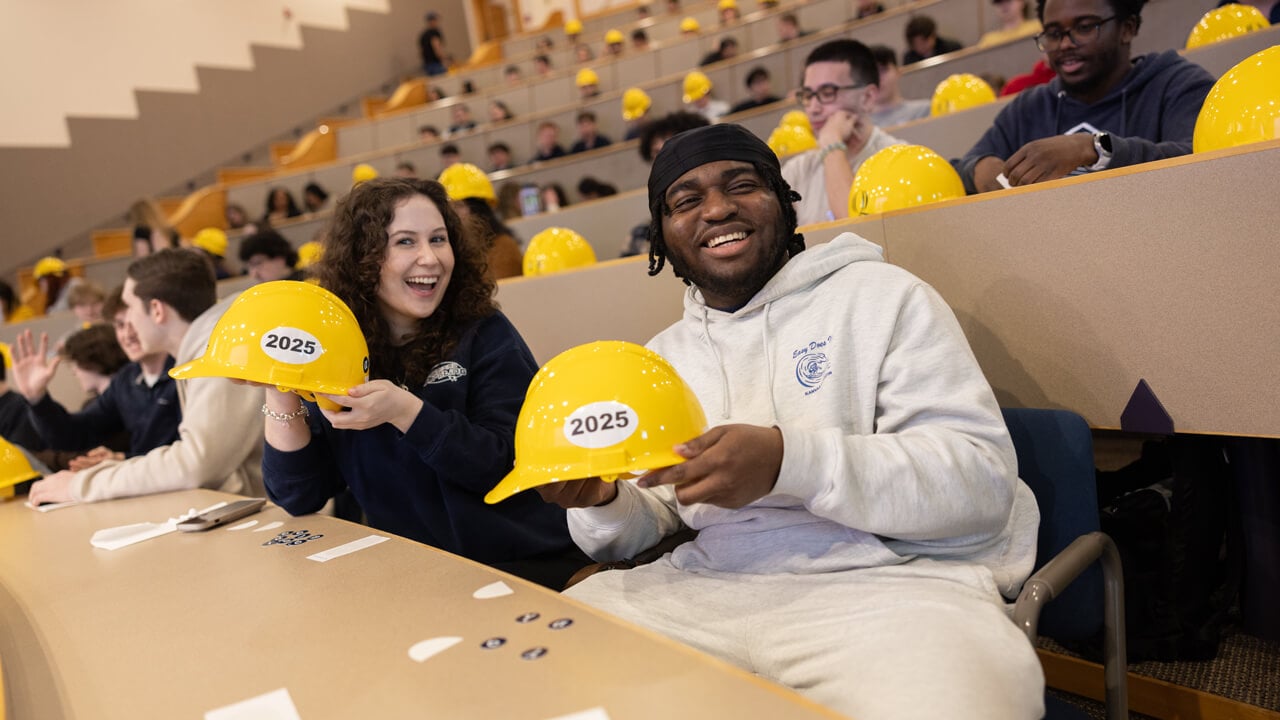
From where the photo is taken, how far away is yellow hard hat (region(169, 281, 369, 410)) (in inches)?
50.1

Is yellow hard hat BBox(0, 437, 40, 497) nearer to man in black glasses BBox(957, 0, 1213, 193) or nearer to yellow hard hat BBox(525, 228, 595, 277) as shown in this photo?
yellow hard hat BBox(525, 228, 595, 277)

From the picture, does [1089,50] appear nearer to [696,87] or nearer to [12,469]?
[12,469]

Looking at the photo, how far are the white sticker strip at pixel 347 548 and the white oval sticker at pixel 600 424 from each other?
529 millimetres

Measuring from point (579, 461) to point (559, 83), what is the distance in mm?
8618

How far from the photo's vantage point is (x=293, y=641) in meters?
0.97

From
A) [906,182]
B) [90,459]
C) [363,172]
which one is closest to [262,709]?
[906,182]

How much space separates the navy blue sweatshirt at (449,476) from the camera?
64.6 inches

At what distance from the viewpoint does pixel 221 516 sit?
5.41 feet

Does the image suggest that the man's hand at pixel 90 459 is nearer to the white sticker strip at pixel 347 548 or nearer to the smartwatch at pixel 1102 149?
the white sticker strip at pixel 347 548

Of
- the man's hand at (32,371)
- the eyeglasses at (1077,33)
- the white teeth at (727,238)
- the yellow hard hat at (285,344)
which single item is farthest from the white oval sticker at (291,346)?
the man's hand at (32,371)

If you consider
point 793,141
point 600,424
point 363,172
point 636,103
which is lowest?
point 600,424

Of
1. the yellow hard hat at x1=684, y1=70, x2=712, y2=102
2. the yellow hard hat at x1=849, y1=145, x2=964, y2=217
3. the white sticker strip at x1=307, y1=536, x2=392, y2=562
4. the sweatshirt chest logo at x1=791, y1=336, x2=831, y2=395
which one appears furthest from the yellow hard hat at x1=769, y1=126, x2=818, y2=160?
the white sticker strip at x1=307, y1=536, x2=392, y2=562

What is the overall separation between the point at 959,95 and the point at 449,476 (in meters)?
3.55

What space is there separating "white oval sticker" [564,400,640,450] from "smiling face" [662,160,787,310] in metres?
0.53
